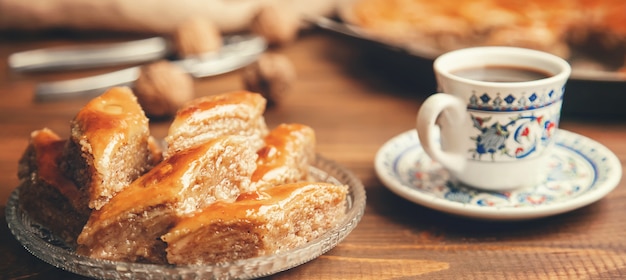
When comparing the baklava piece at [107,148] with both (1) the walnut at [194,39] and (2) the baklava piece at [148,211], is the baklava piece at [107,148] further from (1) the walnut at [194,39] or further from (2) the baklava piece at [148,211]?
(1) the walnut at [194,39]

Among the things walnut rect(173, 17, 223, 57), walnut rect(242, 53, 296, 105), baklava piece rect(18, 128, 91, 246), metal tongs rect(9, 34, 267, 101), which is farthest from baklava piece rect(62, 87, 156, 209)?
walnut rect(173, 17, 223, 57)

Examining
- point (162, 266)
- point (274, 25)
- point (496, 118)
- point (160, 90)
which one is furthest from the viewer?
point (274, 25)

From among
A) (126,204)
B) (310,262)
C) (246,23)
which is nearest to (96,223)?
(126,204)

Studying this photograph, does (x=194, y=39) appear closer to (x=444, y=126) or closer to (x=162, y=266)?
(x=444, y=126)

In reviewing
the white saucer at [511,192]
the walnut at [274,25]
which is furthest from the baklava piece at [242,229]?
the walnut at [274,25]

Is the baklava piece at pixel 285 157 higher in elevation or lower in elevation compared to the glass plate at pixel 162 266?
higher

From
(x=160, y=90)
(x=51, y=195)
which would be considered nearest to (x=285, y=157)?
(x=51, y=195)
